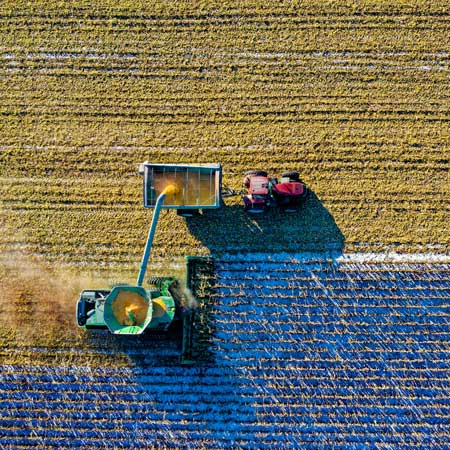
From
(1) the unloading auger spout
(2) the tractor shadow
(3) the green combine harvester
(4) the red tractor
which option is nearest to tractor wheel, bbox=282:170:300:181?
(4) the red tractor

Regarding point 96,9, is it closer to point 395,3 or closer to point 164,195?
point 164,195

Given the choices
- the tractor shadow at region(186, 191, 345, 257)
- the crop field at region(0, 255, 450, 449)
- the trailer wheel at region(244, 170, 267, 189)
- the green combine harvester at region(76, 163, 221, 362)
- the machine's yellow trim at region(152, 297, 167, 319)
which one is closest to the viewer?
the green combine harvester at region(76, 163, 221, 362)

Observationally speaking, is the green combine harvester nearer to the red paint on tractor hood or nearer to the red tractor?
the red tractor

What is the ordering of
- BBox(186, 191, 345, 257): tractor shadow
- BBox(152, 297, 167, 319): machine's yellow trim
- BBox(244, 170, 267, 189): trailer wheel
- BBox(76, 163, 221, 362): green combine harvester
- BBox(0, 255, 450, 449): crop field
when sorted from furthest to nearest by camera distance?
1. BBox(186, 191, 345, 257): tractor shadow
2. BBox(244, 170, 267, 189): trailer wheel
3. BBox(0, 255, 450, 449): crop field
4. BBox(152, 297, 167, 319): machine's yellow trim
5. BBox(76, 163, 221, 362): green combine harvester

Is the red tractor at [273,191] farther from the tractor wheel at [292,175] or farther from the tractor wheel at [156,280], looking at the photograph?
the tractor wheel at [156,280]

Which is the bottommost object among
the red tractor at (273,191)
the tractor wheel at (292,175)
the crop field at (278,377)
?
the crop field at (278,377)

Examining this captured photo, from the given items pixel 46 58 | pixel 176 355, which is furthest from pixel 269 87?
pixel 176 355

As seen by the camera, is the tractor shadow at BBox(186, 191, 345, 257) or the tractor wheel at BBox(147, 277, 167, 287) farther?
the tractor shadow at BBox(186, 191, 345, 257)

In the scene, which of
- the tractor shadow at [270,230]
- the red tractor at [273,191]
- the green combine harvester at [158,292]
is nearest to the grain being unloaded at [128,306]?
the green combine harvester at [158,292]
